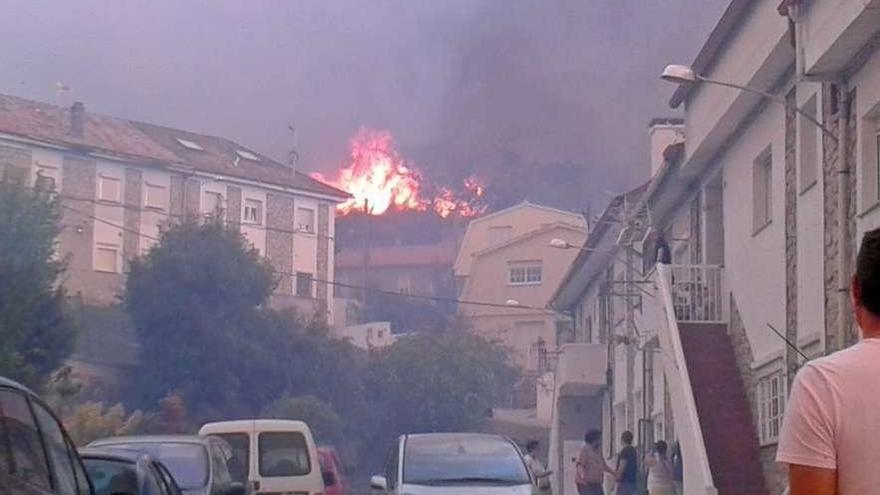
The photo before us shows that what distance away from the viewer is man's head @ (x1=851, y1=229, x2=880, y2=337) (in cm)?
397

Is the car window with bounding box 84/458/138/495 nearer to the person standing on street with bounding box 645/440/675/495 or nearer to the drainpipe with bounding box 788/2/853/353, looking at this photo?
the drainpipe with bounding box 788/2/853/353

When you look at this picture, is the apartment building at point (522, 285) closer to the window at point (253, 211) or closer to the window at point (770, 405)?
the window at point (253, 211)

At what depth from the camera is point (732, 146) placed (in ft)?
74.8

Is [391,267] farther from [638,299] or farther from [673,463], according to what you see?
[673,463]

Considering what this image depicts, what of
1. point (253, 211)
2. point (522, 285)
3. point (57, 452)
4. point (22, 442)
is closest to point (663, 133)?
point (57, 452)

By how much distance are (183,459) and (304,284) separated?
5327 cm

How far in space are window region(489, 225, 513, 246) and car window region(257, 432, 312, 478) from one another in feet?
214

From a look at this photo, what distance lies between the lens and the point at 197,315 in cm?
5166

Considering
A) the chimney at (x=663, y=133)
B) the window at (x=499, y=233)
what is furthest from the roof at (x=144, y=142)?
the chimney at (x=663, y=133)

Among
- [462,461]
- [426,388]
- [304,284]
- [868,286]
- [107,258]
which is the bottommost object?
Result: [462,461]

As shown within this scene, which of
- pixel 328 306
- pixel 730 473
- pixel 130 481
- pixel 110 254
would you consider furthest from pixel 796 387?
pixel 328 306

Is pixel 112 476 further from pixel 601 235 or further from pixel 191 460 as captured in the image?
pixel 601 235

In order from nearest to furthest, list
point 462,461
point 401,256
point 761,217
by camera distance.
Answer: point 462,461
point 761,217
point 401,256

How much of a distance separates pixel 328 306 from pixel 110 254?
11.7 m
